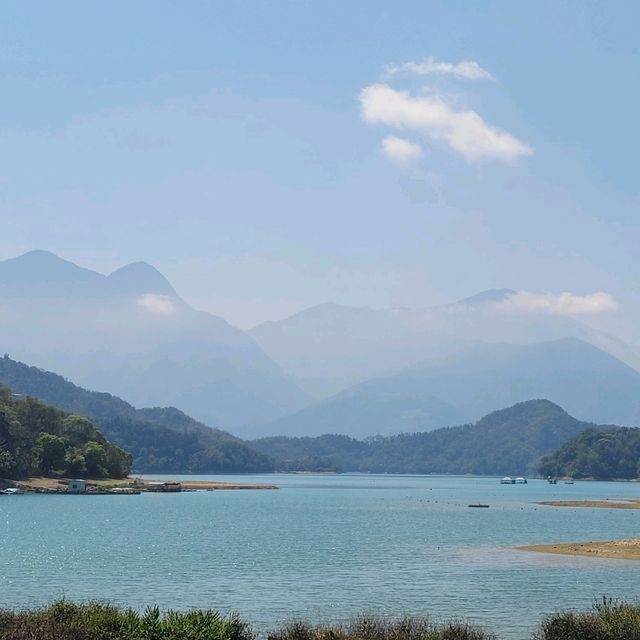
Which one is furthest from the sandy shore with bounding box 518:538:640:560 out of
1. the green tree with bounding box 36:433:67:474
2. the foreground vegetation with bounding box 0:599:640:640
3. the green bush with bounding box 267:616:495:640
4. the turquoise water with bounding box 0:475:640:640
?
the green tree with bounding box 36:433:67:474

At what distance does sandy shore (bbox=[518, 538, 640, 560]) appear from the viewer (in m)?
79.9

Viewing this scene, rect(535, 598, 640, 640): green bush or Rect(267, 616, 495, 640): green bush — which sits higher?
Rect(535, 598, 640, 640): green bush

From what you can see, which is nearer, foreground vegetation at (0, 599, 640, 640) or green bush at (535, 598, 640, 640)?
foreground vegetation at (0, 599, 640, 640)

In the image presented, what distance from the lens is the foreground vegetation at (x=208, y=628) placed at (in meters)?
31.8

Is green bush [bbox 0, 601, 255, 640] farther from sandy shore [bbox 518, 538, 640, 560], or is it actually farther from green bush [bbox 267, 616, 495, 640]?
sandy shore [bbox 518, 538, 640, 560]

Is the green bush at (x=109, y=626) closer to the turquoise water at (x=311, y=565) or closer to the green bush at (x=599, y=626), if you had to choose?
the green bush at (x=599, y=626)

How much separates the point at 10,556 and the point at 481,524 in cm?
6234

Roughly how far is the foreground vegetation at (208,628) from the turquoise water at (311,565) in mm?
8416

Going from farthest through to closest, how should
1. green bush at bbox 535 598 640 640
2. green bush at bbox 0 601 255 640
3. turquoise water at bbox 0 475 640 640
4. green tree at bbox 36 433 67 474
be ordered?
1. green tree at bbox 36 433 67 474
2. turquoise water at bbox 0 475 640 640
3. green bush at bbox 535 598 640 640
4. green bush at bbox 0 601 255 640

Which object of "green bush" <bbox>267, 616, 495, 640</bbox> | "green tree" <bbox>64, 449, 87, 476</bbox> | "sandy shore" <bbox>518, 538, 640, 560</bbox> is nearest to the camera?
"green bush" <bbox>267, 616, 495, 640</bbox>

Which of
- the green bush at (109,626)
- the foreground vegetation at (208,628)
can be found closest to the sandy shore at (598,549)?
the foreground vegetation at (208,628)

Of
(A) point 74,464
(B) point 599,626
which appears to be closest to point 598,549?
(B) point 599,626

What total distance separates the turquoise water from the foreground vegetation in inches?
331

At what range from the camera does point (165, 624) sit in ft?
105
